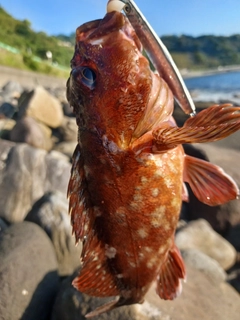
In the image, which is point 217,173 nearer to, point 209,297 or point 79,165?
point 79,165

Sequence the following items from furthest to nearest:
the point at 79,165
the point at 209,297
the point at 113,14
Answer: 1. the point at 209,297
2. the point at 79,165
3. the point at 113,14

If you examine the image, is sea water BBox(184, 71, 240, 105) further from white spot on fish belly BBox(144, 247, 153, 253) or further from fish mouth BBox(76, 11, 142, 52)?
fish mouth BBox(76, 11, 142, 52)

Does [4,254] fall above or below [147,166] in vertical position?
below

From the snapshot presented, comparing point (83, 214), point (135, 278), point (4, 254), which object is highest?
point (83, 214)

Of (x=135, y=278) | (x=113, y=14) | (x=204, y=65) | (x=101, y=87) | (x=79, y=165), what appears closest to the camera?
(x=113, y=14)

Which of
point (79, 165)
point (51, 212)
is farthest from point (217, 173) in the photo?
point (51, 212)

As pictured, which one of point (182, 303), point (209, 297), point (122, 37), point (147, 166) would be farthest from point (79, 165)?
point (209, 297)

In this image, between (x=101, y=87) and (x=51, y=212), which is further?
(x=51, y=212)

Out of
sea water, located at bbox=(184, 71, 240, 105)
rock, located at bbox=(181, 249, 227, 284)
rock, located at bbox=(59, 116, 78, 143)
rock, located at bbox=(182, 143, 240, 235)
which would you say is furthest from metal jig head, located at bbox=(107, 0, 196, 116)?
sea water, located at bbox=(184, 71, 240, 105)
